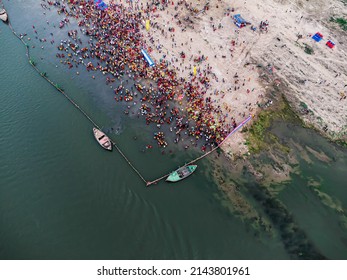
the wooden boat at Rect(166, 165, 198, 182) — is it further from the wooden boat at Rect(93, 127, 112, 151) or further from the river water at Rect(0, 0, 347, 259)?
the wooden boat at Rect(93, 127, 112, 151)

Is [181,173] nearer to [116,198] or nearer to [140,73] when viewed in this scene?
[116,198]

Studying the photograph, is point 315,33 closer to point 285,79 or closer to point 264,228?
point 285,79

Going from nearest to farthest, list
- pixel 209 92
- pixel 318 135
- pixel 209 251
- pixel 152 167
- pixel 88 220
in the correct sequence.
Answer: pixel 209 251
pixel 88 220
pixel 152 167
pixel 318 135
pixel 209 92

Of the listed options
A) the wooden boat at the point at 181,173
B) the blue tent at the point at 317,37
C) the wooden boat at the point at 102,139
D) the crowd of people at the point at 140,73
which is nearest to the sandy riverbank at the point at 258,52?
the blue tent at the point at 317,37

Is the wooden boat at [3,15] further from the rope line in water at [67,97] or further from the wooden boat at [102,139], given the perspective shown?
the wooden boat at [102,139]

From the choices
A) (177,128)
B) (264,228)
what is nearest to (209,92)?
(177,128)

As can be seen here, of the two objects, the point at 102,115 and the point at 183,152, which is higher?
the point at 102,115

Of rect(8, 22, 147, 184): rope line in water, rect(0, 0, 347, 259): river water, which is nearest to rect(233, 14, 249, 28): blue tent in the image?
rect(0, 0, 347, 259): river water
